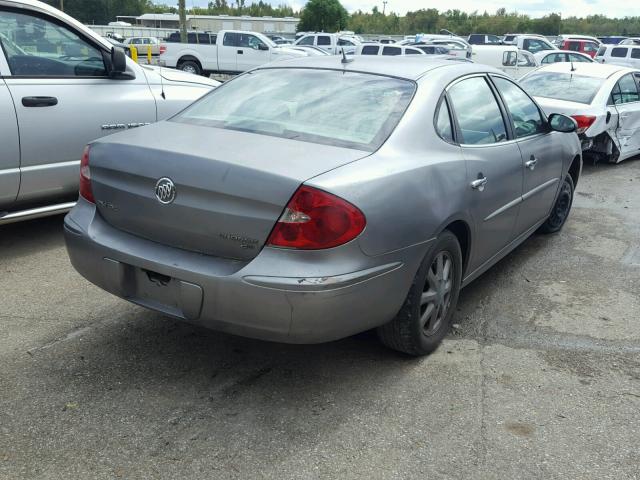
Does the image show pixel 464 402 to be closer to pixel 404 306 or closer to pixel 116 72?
pixel 404 306

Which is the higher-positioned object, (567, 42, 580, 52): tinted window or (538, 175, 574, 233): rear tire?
(567, 42, 580, 52): tinted window

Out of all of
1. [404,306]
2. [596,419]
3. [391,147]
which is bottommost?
[596,419]

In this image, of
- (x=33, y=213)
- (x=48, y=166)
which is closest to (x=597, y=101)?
(x=48, y=166)

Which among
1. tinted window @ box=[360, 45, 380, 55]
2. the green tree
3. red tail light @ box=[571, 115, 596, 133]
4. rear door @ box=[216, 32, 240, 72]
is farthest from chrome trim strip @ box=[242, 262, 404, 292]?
the green tree

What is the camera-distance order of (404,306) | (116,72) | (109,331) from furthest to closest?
(116,72) → (109,331) → (404,306)

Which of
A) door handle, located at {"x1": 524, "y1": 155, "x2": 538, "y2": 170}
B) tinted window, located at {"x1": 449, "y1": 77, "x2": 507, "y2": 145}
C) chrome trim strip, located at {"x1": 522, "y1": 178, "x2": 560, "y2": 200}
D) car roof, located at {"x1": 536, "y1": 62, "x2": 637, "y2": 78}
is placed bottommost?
chrome trim strip, located at {"x1": 522, "y1": 178, "x2": 560, "y2": 200}

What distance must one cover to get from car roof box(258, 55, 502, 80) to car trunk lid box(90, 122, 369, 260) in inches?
35.0

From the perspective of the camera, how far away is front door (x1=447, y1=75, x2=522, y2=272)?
3820mm

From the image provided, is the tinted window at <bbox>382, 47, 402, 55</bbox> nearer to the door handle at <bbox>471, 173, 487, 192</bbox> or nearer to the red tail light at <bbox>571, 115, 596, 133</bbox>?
the red tail light at <bbox>571, 115, 596, 133</bbox>

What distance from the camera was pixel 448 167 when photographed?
352 centimetres

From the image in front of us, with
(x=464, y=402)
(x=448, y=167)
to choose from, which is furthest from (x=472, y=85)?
(x=464, y=402)

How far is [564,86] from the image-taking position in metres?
9.41

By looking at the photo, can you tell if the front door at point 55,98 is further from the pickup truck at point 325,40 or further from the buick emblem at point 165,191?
the pickup truck at point 325,40

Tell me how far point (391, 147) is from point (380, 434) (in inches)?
53.4
